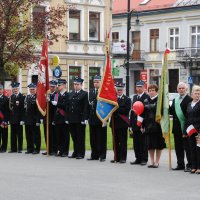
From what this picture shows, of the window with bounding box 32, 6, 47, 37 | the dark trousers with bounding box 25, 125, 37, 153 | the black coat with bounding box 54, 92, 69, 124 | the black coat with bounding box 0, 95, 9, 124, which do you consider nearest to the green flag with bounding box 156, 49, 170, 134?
the black coat with bounding box 54, 92, 69, 124

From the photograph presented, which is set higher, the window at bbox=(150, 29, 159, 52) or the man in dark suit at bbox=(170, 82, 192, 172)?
the window at bbox=(150, 29, 159, 52)

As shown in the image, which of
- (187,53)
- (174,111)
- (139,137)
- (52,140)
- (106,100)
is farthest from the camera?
(187,53)

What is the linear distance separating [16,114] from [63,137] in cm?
176

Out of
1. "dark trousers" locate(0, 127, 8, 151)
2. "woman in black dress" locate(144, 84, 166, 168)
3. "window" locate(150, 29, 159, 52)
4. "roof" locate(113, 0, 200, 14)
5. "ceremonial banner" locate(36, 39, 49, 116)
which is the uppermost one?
"roof" locate(113, 0, 200, 14)

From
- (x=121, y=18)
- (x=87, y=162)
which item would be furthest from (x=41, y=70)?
(x=121, y=18)

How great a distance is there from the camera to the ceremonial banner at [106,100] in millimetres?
16828

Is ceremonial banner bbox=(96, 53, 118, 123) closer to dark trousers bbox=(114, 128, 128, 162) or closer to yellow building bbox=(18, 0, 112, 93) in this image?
dark trousers bbox=(114, 128, 128, 162)

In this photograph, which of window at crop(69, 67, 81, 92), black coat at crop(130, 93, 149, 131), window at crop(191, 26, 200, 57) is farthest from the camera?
window at crop(191, 26, 200, 57)

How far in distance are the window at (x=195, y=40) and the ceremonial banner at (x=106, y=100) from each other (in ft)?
142

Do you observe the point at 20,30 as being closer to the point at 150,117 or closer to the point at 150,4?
the point at 150,117

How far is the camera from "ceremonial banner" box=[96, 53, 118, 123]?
1683 cm

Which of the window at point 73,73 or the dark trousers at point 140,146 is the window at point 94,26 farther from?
the dark trousers at point 140,146

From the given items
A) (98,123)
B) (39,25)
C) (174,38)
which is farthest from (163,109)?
(174,38)

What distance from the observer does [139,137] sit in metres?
16.6
